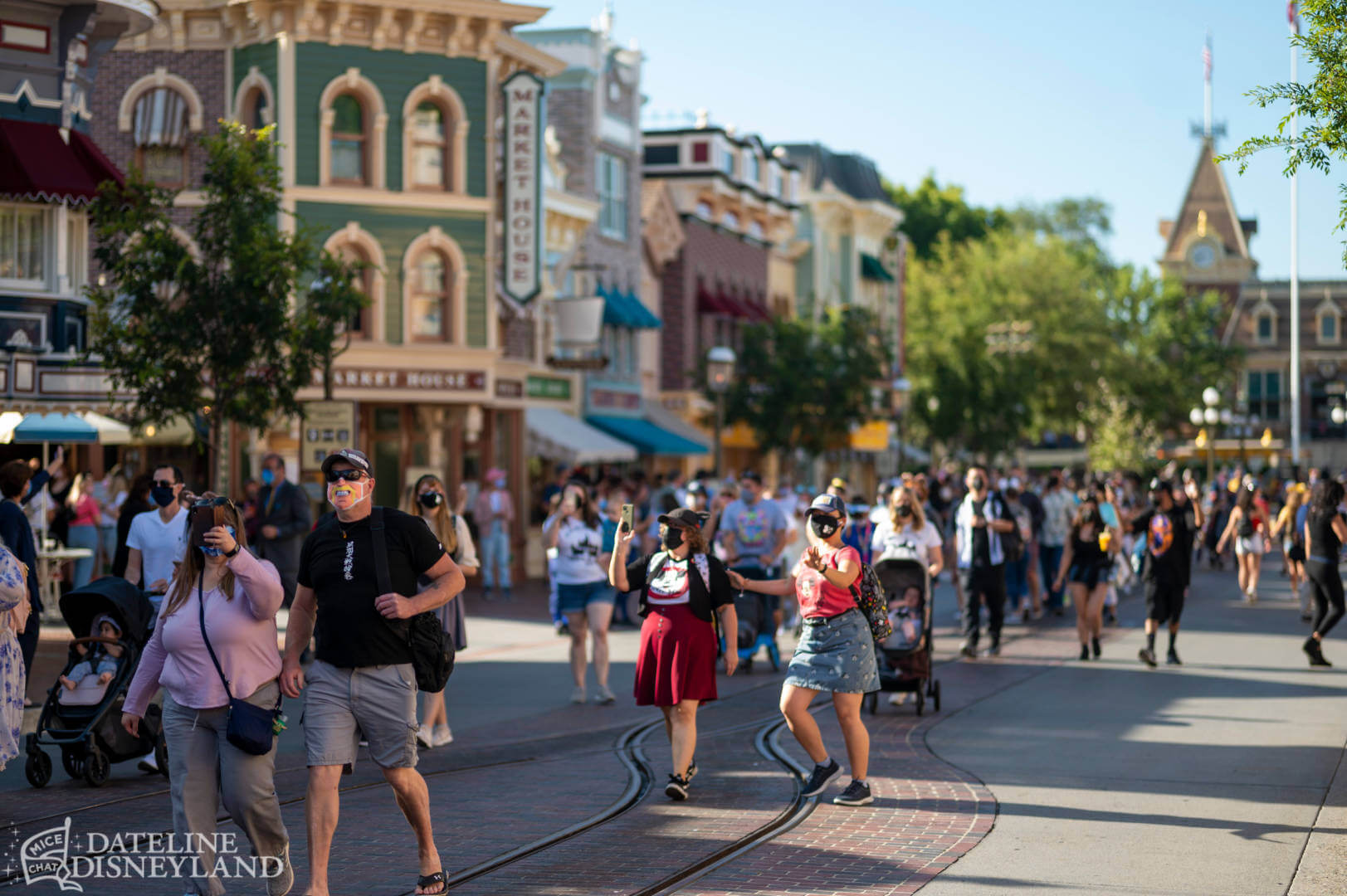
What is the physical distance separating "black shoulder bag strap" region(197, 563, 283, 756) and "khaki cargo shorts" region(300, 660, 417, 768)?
0.50 ft

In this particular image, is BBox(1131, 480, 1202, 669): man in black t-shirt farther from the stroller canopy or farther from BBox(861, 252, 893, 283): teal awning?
BBox(861, 252, 893, 283): teal awning

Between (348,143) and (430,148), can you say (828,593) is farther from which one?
(430,148)

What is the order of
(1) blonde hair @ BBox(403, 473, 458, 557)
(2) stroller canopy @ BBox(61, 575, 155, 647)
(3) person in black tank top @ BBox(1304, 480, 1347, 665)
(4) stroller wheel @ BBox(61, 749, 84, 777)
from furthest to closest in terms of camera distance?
(3) person in black tank top @ BBox(1304, 480, 1347, 665), (1) blonde hair @ BBox(403, 473, 458, 557), (2) stroller canopy @ BBox(61, 575, 155, 647), (4) stroller wheel @ BBox(61, 749, 84, 777)

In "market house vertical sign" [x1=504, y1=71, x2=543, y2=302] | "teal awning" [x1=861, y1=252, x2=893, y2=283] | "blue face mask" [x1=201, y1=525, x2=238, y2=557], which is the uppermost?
"teal awning" [x1=861, y1=252, x2=893, y2=283]

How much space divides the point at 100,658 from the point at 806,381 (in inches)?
1233

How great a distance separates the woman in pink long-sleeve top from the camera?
22.3 feet

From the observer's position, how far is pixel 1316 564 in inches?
617

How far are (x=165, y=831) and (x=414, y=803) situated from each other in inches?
87.2

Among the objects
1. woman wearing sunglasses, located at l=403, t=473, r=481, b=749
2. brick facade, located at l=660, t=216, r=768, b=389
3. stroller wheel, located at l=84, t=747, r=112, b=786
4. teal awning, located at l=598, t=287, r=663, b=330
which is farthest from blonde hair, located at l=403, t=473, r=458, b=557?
brick facade, located at l=660, t=216, r=768, b=389

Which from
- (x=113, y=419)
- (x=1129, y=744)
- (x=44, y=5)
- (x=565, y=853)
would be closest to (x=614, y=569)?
(x=565, y=853)

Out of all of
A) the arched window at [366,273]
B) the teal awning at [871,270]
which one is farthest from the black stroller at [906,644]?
the teal awning at [871,270]

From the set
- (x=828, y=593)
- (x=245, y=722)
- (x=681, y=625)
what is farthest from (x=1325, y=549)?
(x=245, y=722)

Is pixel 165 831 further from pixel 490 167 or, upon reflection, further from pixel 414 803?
pixel 490 167

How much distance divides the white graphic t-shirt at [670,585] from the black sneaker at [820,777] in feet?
4.00
